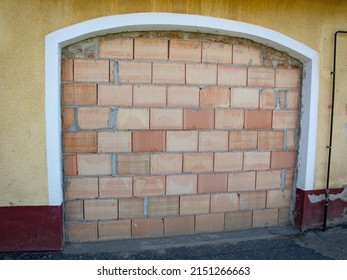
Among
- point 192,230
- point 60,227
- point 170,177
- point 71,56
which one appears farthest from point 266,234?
point 71,56

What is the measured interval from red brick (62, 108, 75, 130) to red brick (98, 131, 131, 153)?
1.00 ft

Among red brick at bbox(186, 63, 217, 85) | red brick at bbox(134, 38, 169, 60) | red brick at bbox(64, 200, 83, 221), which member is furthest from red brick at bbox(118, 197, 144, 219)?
red brick at bbox(134, 38, 169, 60)

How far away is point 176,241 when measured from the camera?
10.1ft

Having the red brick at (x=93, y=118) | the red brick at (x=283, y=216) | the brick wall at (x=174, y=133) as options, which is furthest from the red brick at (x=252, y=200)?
the red brick at (x=93, y=118)

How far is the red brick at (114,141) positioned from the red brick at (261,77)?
153cm

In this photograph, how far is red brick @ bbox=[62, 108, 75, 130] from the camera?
2756 millimetres

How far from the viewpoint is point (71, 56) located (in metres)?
2.72

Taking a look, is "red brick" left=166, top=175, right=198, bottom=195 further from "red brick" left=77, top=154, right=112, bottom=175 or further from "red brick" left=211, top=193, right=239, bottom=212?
"red brick" left=77, top=154, right=112, bottom=175

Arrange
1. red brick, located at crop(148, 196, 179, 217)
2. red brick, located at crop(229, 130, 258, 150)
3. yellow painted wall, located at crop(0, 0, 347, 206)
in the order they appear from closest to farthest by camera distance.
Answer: yellow painted wall, located at crop(0, 0, 347, 206)
red brick, located at crop(148, 196, 179, 217)
red brick, located at crop(229, 130, 258, 150)

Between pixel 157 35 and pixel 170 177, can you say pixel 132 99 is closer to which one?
pixel 157 35

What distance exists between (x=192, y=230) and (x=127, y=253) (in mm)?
793

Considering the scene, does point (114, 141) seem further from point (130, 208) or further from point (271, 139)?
point (271, 139)

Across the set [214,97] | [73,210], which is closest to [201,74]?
[214,97]

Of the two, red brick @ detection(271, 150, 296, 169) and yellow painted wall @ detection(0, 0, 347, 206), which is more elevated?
yellow painted wall @ detection(0, 0, 347, 206)
